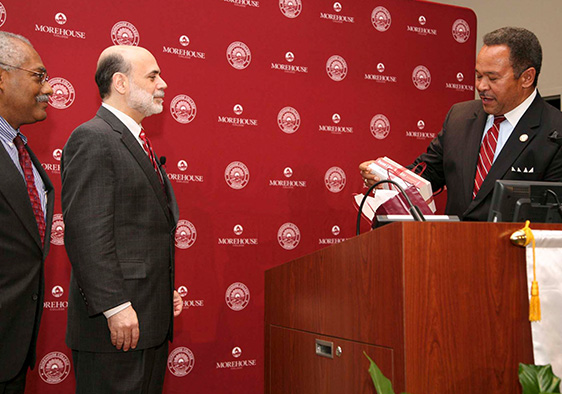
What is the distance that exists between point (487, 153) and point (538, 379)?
1.41 m

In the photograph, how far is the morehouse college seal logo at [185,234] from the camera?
3.40 meters

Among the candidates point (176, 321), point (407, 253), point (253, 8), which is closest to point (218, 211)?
point (176, 321)

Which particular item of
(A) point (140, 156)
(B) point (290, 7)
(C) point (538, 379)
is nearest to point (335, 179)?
(B) point (290, 7)

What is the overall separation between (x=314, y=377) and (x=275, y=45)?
245 centimetres

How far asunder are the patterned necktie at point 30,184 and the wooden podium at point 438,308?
44.5 inches

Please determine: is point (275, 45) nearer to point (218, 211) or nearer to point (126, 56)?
point (218, 211)

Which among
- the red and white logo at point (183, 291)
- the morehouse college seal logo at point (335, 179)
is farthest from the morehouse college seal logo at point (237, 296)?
the morehouse college seal logo at point (335, 179)

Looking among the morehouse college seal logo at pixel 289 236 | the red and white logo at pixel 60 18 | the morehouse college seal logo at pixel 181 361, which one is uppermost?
the red and white logo at pixel 60 18

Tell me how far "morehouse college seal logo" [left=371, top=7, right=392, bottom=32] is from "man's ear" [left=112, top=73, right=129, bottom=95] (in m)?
2.28

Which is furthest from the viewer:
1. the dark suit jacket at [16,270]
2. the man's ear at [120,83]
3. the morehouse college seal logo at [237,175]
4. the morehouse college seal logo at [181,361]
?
the morehouse college seal logo at [237,175]

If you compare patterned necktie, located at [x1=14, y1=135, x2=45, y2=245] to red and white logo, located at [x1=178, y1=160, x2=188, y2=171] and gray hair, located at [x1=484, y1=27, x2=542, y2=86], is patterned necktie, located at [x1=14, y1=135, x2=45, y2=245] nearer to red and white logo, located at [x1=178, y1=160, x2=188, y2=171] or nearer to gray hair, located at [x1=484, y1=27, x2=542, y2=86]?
red and white logo, located at [x1=178, y1=160, x2=188, y2=171]

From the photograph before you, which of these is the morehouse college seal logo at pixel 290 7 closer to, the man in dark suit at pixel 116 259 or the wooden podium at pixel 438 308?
the man in dark suit at pixel 116 259

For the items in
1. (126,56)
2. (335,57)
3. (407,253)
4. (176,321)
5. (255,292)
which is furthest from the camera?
(335,57)

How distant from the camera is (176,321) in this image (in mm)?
3348
